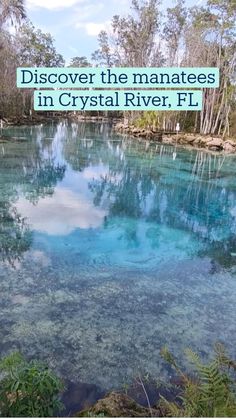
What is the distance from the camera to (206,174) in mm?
14094

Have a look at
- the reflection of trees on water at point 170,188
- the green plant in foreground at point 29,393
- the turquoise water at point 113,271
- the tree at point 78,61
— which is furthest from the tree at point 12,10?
the tree at point 78,61

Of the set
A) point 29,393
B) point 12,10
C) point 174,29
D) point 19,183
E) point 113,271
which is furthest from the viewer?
point 174,29

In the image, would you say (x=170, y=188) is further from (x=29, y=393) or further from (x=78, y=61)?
(x=78, y=61)

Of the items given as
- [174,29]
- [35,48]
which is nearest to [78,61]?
[35,48]

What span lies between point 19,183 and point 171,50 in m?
22.6

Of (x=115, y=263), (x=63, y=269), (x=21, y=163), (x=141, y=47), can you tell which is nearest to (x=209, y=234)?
(x=115, y=263)

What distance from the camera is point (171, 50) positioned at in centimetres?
2900

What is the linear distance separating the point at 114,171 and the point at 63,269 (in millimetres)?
8826

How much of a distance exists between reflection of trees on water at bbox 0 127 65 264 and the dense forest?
1062cm

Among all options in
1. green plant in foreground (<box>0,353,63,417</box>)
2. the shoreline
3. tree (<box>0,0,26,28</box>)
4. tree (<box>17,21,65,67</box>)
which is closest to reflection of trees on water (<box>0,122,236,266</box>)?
the shoreline

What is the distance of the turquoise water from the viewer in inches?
144

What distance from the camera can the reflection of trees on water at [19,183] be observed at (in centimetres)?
630

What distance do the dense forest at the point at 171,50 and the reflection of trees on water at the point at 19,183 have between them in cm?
1062

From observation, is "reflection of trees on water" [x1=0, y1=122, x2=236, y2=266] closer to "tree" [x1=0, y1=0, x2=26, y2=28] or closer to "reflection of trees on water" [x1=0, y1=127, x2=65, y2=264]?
"reflection of trees on water" [x1=0, y1=127, x2=65, y2=264]
